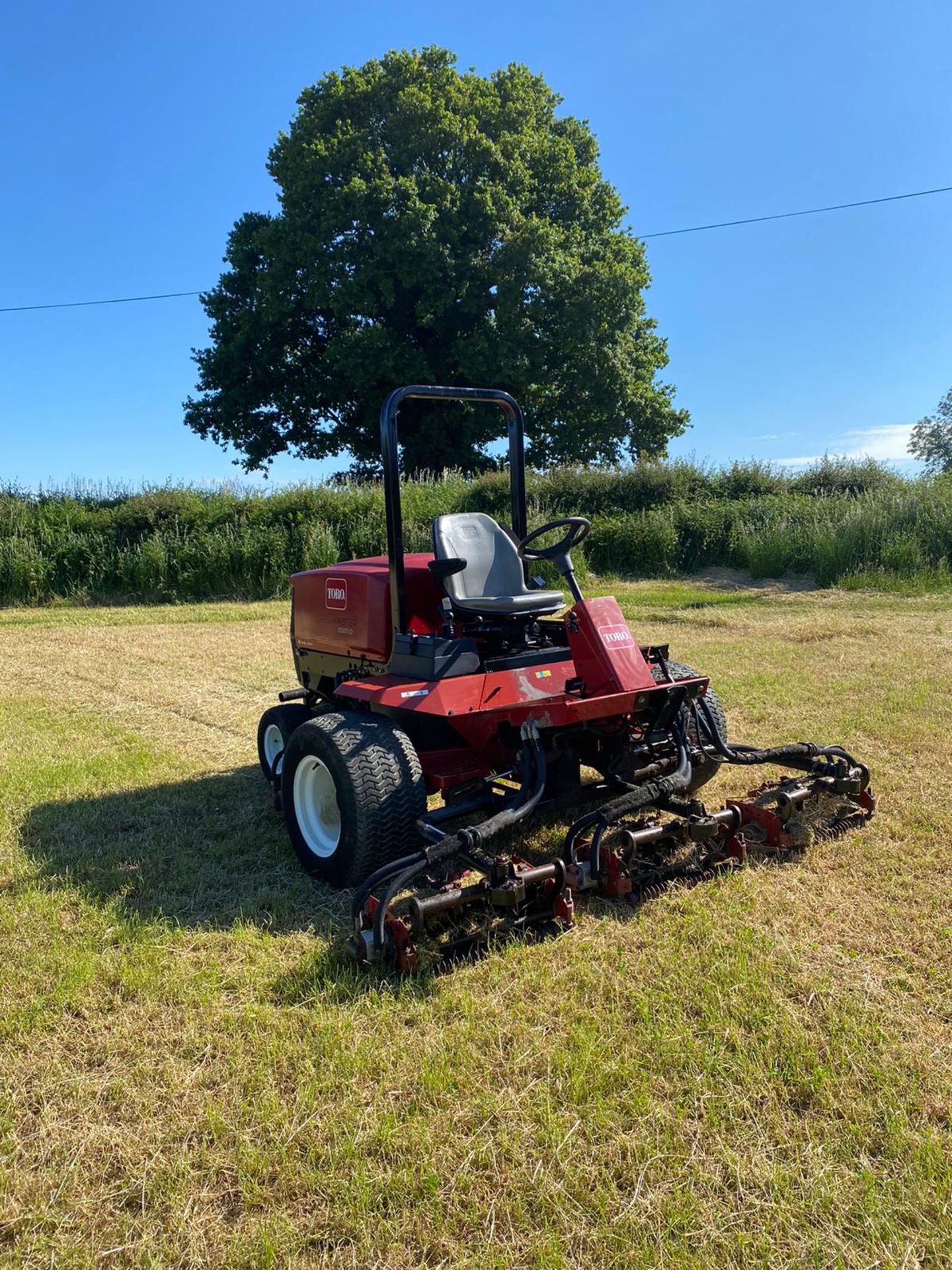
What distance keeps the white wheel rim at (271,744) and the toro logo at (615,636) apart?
1.98m

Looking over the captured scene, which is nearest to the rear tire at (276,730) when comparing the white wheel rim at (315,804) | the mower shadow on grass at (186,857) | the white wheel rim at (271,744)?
the white wheel rim at (271,744)

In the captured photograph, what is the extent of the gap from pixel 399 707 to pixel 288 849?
1.01m

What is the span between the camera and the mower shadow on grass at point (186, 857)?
3115 millimetres

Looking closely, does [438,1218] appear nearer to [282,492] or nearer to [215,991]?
[215,991]

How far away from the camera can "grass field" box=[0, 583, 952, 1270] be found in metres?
1.71

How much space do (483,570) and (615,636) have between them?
2.62 ft

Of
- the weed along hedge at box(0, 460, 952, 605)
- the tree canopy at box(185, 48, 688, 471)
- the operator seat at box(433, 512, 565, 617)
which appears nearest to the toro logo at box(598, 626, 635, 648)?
the operator seat at box(433, 512, 565, 617)

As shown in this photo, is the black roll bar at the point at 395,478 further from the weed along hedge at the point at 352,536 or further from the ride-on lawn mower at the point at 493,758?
the weed along hedge at the point at 352,536

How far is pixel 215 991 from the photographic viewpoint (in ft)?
8.46

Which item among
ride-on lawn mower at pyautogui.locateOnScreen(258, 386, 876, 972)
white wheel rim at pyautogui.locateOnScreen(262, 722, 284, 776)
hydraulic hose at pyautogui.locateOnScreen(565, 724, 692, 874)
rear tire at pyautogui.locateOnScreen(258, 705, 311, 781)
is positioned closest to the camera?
ride-on lawn mower at pyautogui.locateOnScreen(258, 386, 876, 972)

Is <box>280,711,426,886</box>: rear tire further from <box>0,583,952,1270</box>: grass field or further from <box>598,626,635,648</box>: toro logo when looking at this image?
<box>598,626,635,648</box>: toro logo

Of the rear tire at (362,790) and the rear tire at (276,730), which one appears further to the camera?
the rear tire at (276,730)

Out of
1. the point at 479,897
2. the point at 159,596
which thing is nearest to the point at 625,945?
the point at 479,897

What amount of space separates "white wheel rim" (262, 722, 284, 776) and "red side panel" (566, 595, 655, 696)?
1.85 metres
